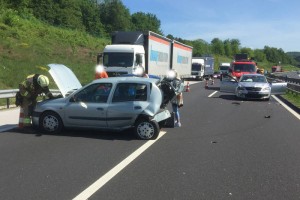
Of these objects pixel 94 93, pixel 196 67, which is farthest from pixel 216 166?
pixel 196 67

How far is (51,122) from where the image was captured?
996 cm

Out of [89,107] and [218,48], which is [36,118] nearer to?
[89,107]

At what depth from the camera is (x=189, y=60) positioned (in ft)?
149

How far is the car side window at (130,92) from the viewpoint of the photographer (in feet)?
31.8

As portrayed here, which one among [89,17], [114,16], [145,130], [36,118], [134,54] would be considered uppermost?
[114,16]

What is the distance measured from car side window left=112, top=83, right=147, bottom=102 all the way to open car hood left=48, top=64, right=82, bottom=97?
4.83ft

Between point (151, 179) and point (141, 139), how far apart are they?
11.2 feet

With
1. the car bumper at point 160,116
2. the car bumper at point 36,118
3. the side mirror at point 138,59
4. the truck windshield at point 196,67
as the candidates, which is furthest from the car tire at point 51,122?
the truck windshield at point 196,67

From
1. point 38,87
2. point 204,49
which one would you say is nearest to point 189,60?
point 38,87

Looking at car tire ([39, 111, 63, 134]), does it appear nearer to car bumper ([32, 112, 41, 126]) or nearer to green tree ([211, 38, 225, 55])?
car bumper ([32, 112, 41, 126])

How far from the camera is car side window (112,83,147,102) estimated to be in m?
9.69

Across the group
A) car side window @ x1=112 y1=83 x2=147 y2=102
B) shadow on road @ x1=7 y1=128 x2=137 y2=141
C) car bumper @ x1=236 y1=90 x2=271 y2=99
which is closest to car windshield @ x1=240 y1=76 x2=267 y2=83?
car bumper @ x1=236 y1=90 x2=271 y2=99

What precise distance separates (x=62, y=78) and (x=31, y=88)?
0.79 meters

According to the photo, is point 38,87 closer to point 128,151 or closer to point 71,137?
point 71,137
